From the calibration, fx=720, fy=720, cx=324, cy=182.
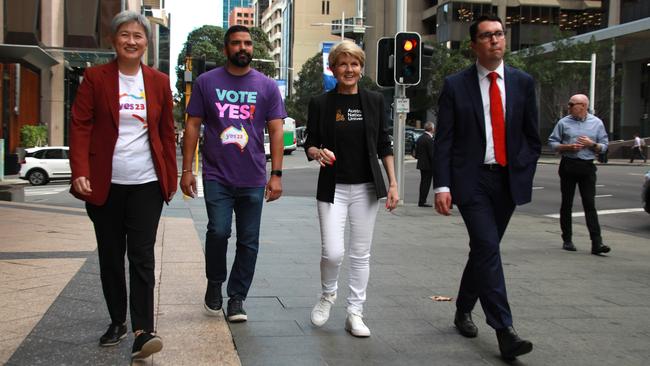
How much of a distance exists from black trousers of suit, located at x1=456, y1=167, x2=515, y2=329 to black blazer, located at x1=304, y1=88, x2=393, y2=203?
0.62 meters

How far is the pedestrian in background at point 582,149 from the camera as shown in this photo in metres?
8.22

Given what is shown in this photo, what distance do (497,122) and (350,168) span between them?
3.11 ft

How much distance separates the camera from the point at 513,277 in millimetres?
6727

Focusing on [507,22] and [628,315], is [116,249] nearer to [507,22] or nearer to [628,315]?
[628,315]

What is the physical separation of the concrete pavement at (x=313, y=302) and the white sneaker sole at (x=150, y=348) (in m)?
0.13

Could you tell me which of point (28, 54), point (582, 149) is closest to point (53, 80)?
point (28, 54)

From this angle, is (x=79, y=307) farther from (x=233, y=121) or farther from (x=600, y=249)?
(x=600, y=249)

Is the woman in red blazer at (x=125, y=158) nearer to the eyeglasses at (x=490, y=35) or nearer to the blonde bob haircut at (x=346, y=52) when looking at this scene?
the blonde bob haircut at (x=346, y=52)

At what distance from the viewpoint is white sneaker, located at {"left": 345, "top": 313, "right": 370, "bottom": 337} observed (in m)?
4.46

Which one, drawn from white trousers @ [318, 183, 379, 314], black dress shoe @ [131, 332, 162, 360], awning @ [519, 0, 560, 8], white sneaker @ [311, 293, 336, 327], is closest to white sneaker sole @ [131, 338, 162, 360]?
black dress shoe @ [131, 332, 162, 360]

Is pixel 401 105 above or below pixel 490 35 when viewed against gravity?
above

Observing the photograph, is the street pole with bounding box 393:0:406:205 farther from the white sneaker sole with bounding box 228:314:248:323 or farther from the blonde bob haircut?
the white sneaker sole with bounding box 228:314:248:323

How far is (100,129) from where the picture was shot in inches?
156

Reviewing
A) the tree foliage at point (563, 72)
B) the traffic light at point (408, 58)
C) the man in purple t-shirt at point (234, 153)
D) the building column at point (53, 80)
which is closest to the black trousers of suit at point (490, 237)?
the man in purple t-shirt at point (234, 153)
